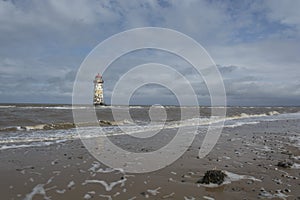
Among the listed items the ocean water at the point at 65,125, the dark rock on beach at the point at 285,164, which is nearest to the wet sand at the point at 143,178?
the dark rock on beach at the point at 285,164

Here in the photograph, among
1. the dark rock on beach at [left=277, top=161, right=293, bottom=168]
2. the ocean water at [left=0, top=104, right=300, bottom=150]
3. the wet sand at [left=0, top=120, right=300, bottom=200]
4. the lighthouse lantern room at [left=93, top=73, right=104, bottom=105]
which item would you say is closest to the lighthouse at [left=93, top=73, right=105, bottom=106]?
the lighthouse lantern room at [left=93, top=73, right=104, bottom=105]

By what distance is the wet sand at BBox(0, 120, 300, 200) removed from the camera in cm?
608

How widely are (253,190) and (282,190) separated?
2.19 feet

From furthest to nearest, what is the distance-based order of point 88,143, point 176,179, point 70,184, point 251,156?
1. point 88,143
2. point 251,156
3. point 176,179
4. point 70,184

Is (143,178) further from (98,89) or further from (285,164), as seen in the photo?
(98,89)

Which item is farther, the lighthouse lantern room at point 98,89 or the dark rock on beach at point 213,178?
the lighthouse lantern room at point 98,89

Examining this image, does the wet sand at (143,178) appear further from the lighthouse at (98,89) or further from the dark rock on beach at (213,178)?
the lighthouse at (98,89)

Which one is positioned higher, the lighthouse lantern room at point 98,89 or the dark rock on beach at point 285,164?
the lighthouse lantern room at point 98,89

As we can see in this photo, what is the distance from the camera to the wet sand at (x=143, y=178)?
6.08 m

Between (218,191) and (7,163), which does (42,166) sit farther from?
(218,191)

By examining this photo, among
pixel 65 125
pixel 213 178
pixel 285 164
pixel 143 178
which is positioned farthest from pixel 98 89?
pixel 213 178

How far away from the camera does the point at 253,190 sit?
6328 millimetres

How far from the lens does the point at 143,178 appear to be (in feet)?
24.0

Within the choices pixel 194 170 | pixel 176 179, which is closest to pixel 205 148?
pixel 194 170
